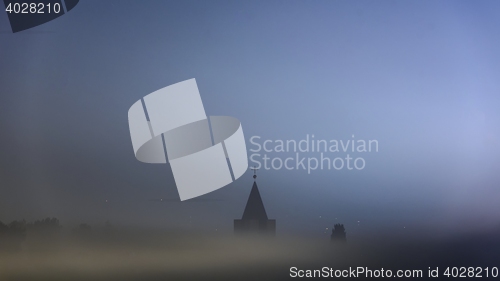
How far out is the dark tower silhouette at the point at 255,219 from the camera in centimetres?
300

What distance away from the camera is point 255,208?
9.87ft

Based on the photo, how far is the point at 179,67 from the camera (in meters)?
3.02

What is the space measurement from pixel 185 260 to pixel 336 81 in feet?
4.82

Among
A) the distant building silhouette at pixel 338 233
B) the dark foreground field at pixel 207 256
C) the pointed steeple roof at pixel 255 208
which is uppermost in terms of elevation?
the pointed steeple roof at pixel 255 208

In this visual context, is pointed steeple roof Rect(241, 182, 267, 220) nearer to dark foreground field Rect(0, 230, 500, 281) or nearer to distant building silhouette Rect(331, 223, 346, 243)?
dark foreground field Rect(0, 230, 500, 281)

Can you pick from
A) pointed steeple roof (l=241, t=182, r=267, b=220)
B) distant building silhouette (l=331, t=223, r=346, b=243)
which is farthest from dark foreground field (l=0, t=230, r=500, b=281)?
pointed steeple roof (l=241, t=182, r=267, b=220)

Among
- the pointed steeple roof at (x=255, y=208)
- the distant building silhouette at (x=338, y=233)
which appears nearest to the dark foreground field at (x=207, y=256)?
the distant building silhouette at (x=338, y=233)

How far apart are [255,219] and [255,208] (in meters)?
0.07

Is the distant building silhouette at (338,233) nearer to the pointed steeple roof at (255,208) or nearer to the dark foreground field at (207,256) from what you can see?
the dark foreground field at (207,256)

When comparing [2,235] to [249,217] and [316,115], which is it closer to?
[249,217]

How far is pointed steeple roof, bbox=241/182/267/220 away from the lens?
3.01 metres

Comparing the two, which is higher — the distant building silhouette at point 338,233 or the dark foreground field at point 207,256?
the distant building silhouette at point 338,233

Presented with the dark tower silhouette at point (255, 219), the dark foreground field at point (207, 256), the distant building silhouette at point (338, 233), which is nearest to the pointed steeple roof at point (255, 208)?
the dark tower silhouette at point (255, 219)

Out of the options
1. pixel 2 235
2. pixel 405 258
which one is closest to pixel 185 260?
pixel 2 235
